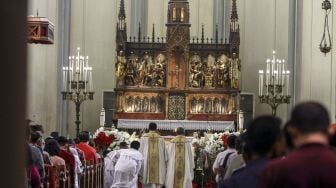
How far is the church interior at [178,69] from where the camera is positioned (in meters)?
22.6

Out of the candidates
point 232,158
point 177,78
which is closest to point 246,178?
point 232,158

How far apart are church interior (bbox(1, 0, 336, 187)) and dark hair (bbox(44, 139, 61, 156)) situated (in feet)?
26.6

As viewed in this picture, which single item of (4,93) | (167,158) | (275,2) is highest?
(275,2)

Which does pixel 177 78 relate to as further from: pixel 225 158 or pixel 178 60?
pixel 225 158

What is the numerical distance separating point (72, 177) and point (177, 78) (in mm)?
10531

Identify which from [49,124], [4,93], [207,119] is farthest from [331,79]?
[4,93]

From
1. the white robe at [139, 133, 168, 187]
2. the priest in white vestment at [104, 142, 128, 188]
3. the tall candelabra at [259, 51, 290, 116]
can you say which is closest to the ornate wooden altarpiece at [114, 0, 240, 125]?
the tall candelabra at [259, 51, 290, 116]

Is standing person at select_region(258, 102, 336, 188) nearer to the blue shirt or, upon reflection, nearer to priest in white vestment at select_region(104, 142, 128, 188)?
the blue shirt

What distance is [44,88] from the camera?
2350 cm

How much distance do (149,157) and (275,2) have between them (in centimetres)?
1004

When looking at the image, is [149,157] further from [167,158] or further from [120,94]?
[120,94]

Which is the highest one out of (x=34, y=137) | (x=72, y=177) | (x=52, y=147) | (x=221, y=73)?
(x=221, y=73)

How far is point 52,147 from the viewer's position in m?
11.6

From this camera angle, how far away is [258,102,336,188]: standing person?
390cm
